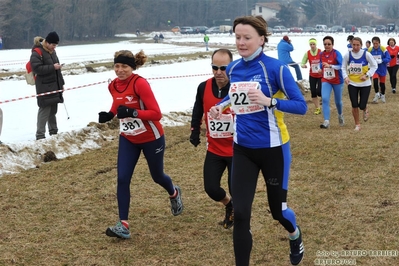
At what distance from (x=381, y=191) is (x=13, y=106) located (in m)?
11.9

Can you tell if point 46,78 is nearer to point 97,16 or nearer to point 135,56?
point 135,56

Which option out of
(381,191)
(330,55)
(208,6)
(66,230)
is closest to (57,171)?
(66,230)

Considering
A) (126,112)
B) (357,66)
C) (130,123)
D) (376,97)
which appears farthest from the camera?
(376,97)

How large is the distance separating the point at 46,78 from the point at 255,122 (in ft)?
25.1

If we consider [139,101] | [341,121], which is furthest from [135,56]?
[341,121]

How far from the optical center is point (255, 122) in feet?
14.6

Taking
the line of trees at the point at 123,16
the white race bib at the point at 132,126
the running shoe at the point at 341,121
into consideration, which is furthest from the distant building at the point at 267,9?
the white race bib at the point at 132,126

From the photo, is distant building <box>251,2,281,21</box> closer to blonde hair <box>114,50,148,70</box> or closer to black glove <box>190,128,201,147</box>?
blonde hair <box>114,50,148,70</box>

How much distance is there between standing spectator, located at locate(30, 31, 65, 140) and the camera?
35.5 ft

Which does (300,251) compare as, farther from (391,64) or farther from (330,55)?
(391,64)

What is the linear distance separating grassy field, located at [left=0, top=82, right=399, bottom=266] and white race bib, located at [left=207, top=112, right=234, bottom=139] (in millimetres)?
1106

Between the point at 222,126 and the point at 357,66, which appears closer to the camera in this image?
the point at 222,126

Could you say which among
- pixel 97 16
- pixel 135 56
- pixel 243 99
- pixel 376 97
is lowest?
pixel 376 97

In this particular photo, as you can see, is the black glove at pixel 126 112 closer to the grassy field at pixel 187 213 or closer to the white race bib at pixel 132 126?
the white race bib at pixel 132 126
